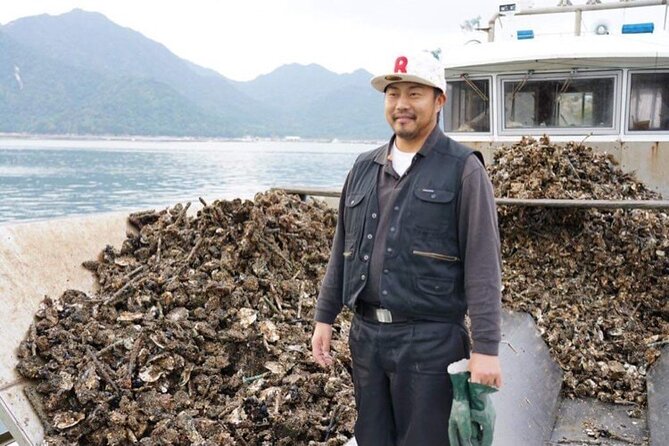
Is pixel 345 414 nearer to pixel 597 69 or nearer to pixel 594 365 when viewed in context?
pixel 594 365

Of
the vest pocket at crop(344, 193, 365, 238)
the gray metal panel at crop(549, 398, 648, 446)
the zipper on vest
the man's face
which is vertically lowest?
the gray metal panel at crop(549, 398, 648, 446)

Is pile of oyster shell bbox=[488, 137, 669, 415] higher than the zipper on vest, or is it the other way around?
the zipper on vest

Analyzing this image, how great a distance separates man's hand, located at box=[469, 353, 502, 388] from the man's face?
2.77 ft

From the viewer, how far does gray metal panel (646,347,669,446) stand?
3.77 meters

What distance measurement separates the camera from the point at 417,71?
225cm

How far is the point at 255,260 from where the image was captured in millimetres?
4828

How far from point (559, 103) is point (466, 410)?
5.95 meters

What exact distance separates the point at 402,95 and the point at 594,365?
3.24m

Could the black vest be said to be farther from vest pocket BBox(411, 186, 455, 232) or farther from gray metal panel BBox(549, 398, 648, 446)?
gray metal panel BBox(549, 398, 648, 446)

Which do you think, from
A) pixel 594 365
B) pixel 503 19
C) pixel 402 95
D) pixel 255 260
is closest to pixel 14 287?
pixel 255 260

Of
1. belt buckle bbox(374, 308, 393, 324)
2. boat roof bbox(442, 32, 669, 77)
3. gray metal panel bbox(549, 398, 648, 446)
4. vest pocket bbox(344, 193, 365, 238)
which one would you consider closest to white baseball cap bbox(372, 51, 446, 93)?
vest pocket bbox(344, 193, 365, 238)

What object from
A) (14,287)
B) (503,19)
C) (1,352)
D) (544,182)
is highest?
(503,19)

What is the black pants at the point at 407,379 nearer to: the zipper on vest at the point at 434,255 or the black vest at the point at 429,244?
the black vest at the point at 429,244

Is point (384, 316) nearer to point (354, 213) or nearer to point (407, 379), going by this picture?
point (407, 379)
